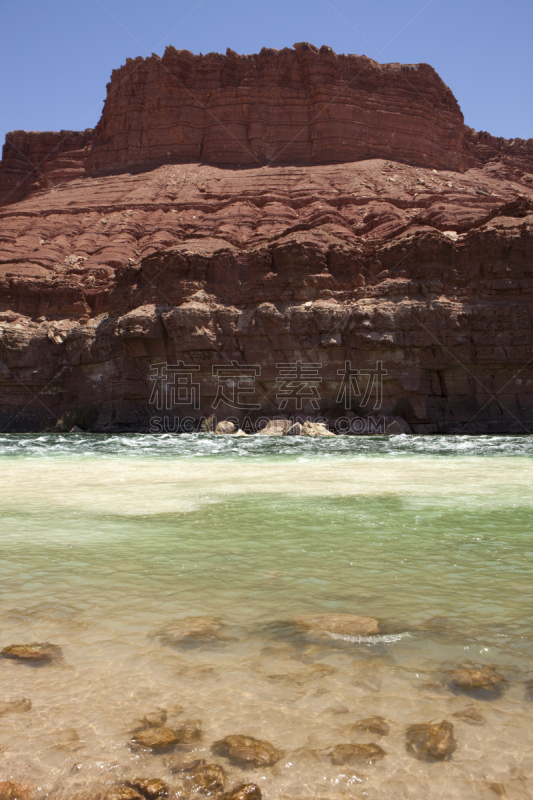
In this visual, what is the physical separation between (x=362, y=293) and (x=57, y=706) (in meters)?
30.6

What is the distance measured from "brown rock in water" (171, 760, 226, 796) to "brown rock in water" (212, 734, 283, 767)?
0.27ft

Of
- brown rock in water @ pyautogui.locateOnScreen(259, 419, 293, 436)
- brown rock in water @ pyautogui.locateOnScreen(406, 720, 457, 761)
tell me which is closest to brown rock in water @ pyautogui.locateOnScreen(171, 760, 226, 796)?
brown rock in water @ pyautogui.locateOnScreen(406, 720, 457, 761)

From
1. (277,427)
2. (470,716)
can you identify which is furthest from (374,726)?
(277,427)

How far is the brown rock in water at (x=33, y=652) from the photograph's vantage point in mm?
2910

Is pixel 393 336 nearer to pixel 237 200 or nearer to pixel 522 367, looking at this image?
pixel 522 367

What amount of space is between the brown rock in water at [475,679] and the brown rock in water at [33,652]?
211 centimetres

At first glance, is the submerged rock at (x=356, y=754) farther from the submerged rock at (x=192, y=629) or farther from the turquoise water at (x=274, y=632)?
the submerged rock at (x=192, y=629)

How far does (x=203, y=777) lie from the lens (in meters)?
2.05

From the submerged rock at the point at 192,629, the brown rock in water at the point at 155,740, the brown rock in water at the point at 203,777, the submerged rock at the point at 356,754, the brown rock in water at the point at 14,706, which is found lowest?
the submerged rock at the point at 192,629

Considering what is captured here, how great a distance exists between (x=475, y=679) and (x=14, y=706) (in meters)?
2.21

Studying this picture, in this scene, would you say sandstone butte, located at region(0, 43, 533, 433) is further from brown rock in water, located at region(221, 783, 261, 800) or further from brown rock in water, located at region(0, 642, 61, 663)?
brown rock in water, located at region(221, 783, 261, 800)

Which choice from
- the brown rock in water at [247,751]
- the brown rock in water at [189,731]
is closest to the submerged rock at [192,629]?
the brown rock in water at [189,731]

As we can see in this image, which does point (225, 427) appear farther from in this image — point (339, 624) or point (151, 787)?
point (151, 787)

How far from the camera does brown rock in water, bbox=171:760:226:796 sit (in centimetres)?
200
